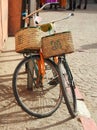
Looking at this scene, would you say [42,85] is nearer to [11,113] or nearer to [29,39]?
[11,113]

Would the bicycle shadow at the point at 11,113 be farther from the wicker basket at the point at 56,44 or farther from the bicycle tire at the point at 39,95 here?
the wicker basket at the point at 56,44

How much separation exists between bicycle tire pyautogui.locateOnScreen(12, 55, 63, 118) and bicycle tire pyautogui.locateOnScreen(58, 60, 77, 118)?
0.10 metres

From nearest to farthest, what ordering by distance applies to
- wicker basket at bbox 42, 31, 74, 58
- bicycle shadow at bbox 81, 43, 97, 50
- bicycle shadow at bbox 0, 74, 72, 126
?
wicker basket at bbox 42, 31, 74, 58 → bicycle shadow at bbox 0, 74, 72, 126 → bicycle shadow at bbox 81, 43, 97, 50

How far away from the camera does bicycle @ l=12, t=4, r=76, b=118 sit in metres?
4.62

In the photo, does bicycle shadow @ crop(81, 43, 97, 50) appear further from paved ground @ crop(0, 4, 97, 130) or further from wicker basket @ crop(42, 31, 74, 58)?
wicker basket @ crop(42, 31, 74, 58)

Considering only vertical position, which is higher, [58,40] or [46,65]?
[58,40]

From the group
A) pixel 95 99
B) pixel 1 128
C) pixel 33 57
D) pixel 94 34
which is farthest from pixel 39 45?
pixel 94 34

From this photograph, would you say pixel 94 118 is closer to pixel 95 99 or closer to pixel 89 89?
pixel 95 99

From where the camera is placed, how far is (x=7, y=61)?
24.2 feet

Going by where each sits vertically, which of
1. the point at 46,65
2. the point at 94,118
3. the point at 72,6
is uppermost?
the point at 46,65

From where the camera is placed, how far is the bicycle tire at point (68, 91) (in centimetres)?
461

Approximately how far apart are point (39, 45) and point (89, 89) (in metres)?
1.86

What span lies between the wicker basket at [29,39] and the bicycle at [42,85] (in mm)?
27

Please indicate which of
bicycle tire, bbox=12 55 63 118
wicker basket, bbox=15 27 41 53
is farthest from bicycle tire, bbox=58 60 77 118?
wicker basket, bbox=15 27 41 53
